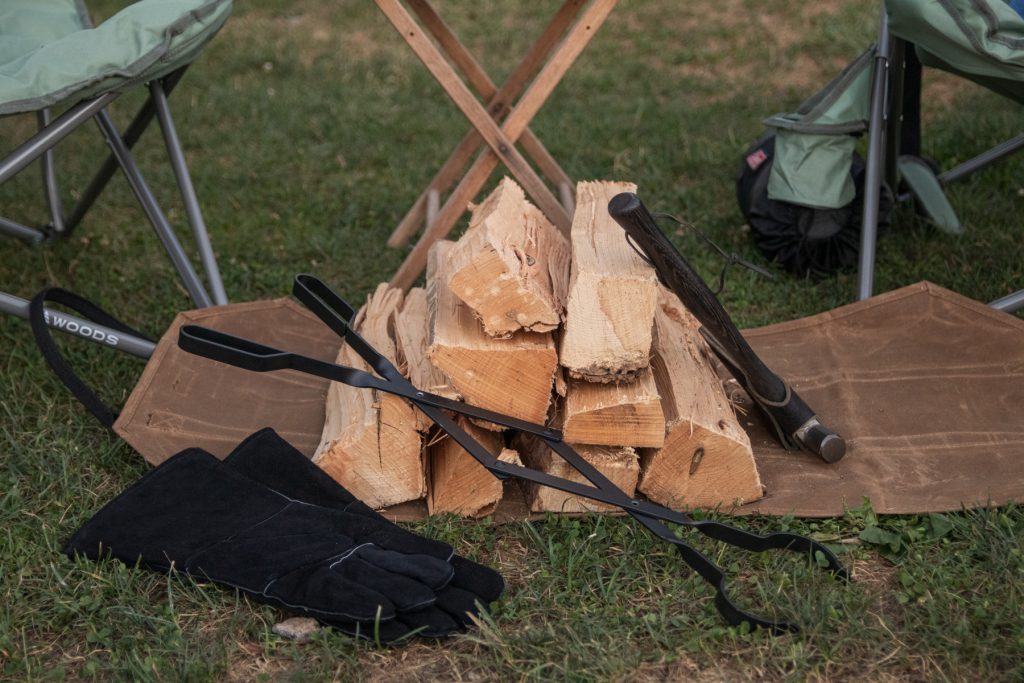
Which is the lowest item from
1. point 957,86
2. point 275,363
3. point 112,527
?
point 957,86

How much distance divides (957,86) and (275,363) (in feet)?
13.2

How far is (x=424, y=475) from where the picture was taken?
240 centimetres

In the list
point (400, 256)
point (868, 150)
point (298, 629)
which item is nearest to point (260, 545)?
point (298, 629)

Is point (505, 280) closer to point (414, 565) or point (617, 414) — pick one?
point (617, 414)

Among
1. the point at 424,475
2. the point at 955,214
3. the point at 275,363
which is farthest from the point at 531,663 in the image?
the point at 955,214

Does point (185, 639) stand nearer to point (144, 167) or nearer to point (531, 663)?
point (531, 663)

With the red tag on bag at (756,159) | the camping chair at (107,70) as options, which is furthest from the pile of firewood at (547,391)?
the red tag on bag at (756,159)

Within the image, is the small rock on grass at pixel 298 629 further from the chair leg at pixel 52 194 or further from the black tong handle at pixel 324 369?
the chair leg at pixel 52 194

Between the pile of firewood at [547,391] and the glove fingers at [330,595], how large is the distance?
1.22ft

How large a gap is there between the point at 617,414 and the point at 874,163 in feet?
4.33

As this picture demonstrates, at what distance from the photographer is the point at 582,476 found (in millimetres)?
2295

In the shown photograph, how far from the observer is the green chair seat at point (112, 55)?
2455mm

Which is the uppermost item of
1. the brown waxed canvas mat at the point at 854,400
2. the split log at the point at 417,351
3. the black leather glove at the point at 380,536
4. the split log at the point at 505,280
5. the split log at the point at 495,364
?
the split log at the point at 505,280

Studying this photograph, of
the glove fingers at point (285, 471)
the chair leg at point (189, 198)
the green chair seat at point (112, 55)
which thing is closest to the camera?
the glove fingers at point (285, 471)
